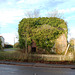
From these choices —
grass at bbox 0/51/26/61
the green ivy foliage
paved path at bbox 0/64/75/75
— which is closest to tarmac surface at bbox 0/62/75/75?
paved path at bbox 0/64/75/75

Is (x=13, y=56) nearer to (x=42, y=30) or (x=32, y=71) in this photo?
(x=42, y=30)

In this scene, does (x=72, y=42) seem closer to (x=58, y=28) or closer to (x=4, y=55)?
(x=58, y=28)

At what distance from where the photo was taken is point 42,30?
20266 mm

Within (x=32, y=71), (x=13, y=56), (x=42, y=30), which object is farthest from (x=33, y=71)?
(x=42, y=30)

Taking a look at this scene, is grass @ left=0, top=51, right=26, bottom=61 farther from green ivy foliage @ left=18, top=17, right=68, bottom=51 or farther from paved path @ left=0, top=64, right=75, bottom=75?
paved path @ left=0, top=64, right=75, bottom=75

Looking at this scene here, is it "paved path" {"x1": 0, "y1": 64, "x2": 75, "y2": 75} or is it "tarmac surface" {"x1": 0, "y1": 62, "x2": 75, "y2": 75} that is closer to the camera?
"paved path" {"x1": 0, "y1": 64, "x2": 75, "y2": 75}

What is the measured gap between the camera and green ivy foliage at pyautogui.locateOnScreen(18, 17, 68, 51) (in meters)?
20.2

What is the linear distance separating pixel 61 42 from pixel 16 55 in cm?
808

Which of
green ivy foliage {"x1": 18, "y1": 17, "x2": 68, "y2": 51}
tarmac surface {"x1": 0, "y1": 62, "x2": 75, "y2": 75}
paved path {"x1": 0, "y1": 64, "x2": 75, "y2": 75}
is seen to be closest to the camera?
paved path {"x1": 0, "y1": 64, "x2": 75, "y2": 75}

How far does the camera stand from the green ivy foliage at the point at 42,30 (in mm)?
20203

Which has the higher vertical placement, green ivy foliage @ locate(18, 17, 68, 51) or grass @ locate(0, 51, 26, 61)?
green ivy foliage @ locate(18, 17, 68, 51)

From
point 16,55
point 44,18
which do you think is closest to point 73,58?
point 16,55

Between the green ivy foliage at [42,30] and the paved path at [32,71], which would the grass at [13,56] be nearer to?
the green ivy foliage at [42,30]

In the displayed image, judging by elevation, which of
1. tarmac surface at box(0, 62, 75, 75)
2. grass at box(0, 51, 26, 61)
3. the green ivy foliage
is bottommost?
tarmac surface at box(0, 62, 75, 75)
